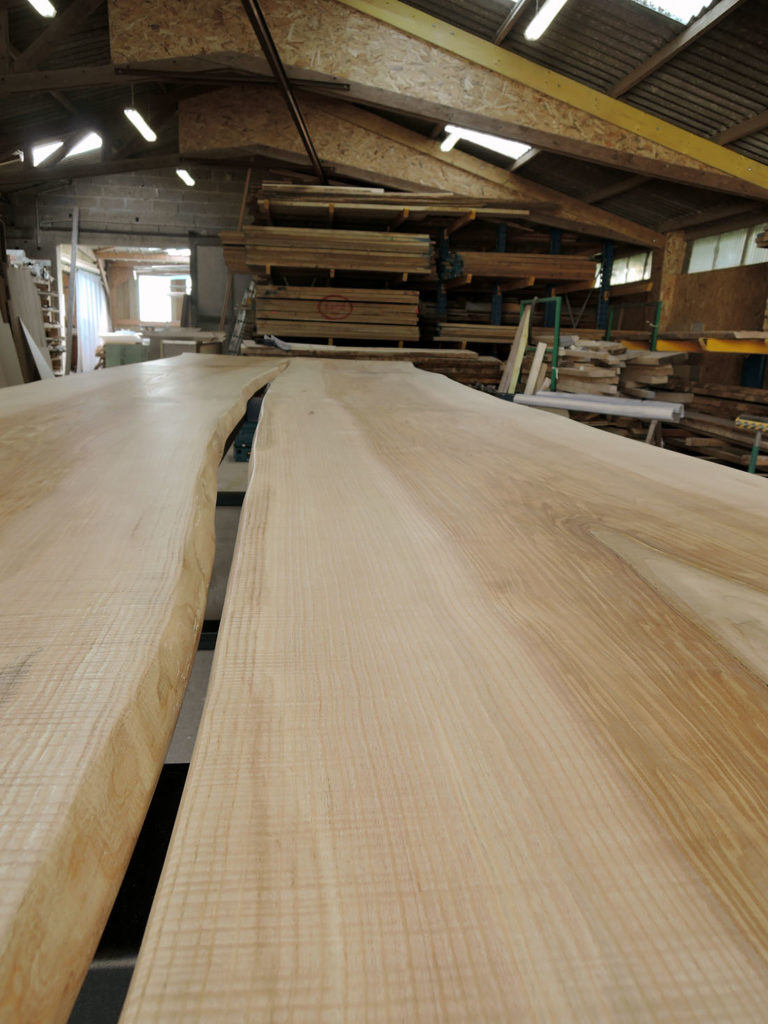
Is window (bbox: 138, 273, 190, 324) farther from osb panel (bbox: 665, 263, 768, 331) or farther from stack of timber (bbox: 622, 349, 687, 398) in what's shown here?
stack of timber (bbox: 622, 349, 687, 398)

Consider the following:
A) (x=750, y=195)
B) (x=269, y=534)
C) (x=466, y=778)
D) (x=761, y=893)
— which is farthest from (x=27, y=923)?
(x=750, y=195)

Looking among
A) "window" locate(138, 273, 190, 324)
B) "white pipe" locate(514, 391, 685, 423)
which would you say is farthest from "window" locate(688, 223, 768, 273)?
"window" locate(138, 273, 190, 324)

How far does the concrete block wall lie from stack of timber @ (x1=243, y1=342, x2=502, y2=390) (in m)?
7.99

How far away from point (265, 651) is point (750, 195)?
9.22 metres

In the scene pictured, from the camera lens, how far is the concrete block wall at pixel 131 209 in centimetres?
1210

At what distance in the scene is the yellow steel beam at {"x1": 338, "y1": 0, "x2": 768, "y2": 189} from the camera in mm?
6254

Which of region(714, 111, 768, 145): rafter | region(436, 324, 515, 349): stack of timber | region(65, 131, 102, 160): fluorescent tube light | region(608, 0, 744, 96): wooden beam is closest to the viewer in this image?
region(608, 0, 744, 96): wooden beam

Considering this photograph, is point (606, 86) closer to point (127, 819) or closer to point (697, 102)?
point (697, 102)

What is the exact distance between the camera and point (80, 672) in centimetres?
44

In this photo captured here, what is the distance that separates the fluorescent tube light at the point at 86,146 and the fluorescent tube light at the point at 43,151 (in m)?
0.24

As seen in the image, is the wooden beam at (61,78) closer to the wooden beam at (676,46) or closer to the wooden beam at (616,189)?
the wooden beam at (676,46)

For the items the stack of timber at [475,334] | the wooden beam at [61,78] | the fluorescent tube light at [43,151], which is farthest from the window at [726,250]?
the fluorescent tube light at [43,151]

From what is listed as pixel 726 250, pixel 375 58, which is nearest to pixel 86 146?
pixel 375 58

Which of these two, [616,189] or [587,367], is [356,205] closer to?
[587,367]
